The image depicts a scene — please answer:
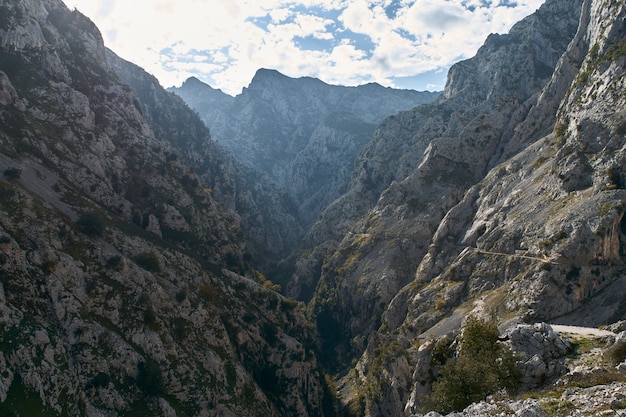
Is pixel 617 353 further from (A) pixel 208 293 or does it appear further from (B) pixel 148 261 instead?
(B) pixel 148 261

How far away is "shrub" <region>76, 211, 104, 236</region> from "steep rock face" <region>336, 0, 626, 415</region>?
2576 inches

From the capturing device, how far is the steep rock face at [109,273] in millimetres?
59188

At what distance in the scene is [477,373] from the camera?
126 ft

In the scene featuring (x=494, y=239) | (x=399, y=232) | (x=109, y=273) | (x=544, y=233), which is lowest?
(x=109, y=273)

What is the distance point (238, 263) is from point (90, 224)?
52.5 metres

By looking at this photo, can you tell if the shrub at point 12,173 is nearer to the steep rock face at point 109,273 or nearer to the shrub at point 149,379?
the steep rock face at point 109,273

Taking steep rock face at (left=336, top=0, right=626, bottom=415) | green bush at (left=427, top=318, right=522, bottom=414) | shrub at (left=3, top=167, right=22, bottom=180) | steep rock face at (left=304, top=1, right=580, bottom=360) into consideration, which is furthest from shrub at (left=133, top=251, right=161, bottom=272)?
steep rock face at (left=304, top=1, right=580, bottom=360)

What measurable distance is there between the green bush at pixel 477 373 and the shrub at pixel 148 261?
62.7 meters

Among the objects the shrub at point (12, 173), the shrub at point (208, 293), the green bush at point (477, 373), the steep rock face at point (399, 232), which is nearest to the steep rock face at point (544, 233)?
the steep rock face at point (399, 232)

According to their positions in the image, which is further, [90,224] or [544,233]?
[544,233]

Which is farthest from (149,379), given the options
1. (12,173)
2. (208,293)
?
(12,173)

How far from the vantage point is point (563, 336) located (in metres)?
39.8

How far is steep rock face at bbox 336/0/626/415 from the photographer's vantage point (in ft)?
254

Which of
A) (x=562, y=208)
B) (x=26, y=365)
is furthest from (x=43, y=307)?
(x=562, y=208)
